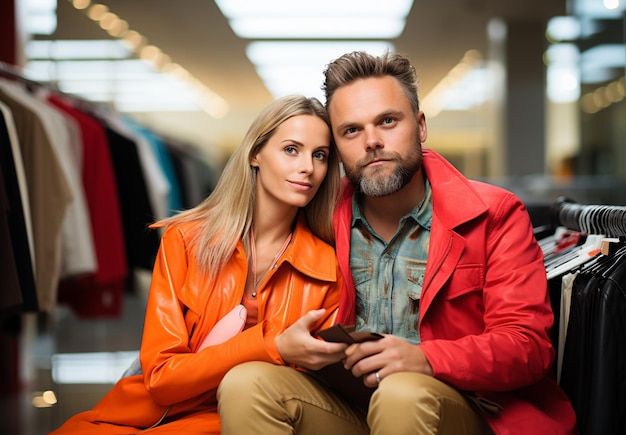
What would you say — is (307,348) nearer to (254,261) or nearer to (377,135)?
(254,261)

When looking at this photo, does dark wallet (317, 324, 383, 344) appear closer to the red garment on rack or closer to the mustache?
the mustache

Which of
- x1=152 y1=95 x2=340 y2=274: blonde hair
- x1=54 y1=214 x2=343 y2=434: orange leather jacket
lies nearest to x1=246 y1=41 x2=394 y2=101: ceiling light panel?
x1=152 y1=95 x2=340 y2=274: blonde hair

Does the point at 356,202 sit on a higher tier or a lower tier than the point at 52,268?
higher

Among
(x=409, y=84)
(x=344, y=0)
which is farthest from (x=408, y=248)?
(x=344, y=0)

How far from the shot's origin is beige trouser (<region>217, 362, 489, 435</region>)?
1.57 metres

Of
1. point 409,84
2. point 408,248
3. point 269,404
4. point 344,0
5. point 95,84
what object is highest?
point 344,0

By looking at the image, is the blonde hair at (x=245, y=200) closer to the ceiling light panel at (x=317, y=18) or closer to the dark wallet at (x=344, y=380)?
the dark wallet at (x=344, y=380)

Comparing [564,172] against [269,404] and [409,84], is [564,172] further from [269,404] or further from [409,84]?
[269,404]

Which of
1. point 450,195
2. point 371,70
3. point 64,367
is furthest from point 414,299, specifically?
point 64,367

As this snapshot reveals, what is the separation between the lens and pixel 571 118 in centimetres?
1302

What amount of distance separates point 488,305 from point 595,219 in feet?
1.85

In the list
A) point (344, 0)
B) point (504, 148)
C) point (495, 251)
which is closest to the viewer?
point (495, 251)

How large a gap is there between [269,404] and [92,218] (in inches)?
114

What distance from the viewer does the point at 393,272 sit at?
209cm
